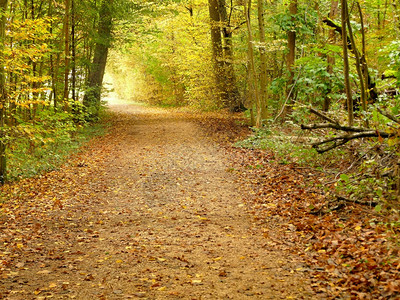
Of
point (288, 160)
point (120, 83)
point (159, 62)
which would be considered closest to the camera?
point (288, 160)

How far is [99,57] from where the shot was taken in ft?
70.5

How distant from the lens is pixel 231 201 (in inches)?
328

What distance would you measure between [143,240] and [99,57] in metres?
17.4

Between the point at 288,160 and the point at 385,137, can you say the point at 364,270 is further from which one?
the point at 288,160

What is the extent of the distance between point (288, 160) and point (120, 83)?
4677 cm

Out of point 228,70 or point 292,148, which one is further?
point 228,70

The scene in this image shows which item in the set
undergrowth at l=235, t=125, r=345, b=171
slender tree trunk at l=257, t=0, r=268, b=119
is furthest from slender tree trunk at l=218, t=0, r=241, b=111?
undergrowth at l=235, t=125, r=345, b=171

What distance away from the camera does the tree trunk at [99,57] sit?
19812mm

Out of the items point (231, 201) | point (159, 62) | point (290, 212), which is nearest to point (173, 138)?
point (231, 201)

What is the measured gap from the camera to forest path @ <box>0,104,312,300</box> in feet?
15.0

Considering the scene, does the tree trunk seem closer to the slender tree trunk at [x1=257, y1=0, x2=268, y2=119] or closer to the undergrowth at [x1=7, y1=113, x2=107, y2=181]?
the undergrowth at [x1=7, y1=113, x2=107, y2=181]

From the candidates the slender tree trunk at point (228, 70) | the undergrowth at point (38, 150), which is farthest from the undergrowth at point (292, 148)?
the slender tree trunk at point (228, 70)

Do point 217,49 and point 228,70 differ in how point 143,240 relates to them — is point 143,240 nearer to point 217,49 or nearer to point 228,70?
point 228,70

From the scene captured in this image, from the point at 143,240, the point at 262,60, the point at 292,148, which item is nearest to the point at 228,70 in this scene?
the point at 262,60
